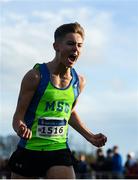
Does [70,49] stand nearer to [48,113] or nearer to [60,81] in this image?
[60,81]

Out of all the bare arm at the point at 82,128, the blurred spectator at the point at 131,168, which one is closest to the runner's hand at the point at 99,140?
the bare arm at the point at 82,128

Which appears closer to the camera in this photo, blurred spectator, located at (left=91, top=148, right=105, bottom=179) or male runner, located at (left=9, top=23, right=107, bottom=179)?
male runner, located at (left=9, top=23, right=107, bottom=179)

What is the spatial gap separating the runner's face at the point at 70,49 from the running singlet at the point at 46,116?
8.4 inches

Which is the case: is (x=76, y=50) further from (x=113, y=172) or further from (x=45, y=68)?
(x=113, y=172)

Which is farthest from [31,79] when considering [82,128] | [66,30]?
[82,128]

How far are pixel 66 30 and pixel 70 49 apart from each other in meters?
0.22

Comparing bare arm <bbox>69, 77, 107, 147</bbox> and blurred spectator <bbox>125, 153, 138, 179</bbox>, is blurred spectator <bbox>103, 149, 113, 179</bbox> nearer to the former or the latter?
blurred spectator <bbox>125, 153, 138, 179</bbox>

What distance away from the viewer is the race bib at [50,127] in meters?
5.48

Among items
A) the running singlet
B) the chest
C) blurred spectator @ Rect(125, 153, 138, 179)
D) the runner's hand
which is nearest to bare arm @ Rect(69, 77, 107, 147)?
the runner's hand

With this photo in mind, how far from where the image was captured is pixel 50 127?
5.50m

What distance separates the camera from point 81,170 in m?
14.0

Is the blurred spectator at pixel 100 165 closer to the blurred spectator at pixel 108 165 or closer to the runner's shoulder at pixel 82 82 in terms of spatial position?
the blurred spectator at pixel 108 165

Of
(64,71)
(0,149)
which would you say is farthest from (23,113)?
(0,149)

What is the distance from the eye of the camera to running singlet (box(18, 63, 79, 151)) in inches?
215
